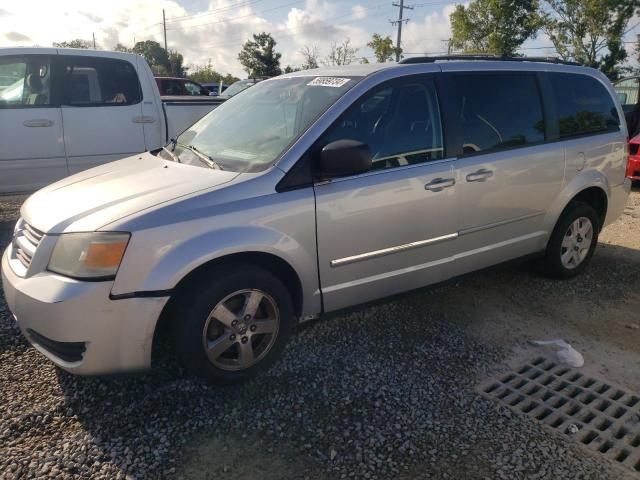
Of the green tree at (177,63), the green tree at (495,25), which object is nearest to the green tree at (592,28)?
the green tree at (495,25)

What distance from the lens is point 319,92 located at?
3.37 meters

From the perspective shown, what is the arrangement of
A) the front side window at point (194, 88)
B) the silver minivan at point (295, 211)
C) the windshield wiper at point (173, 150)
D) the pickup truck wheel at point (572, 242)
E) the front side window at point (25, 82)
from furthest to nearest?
1. the front side window at point (194, 88)
2. the front side window at point (25, 82)
3. the pickup truck wheel at point (572, 242)
4. the windshield wiper at point (173, 150)
5. the silver minivan at point (295, 211)

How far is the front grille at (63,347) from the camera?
2594 millimetres

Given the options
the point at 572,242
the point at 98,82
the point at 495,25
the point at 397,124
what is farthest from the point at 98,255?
the point at 495,25

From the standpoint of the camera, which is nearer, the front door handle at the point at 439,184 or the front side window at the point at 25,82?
the front door handle at the point at 439,184

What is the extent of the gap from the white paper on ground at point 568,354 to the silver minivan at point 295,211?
776mm

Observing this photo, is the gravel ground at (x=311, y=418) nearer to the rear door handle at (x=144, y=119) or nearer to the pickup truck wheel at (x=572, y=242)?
the pickup truck wheel at (x=572, y=242)

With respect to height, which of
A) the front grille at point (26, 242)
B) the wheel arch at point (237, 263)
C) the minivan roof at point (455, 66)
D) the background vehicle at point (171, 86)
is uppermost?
the background vehicle at point (171, 86)

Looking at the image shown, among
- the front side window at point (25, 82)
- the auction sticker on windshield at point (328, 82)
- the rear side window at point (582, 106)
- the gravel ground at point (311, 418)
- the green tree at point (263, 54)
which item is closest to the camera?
the gravel ground at point (311, 418)

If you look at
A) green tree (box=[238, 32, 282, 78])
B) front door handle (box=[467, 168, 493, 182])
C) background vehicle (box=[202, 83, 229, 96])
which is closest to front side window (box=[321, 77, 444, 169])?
front door handle (box=[467, 168, 493, 182])

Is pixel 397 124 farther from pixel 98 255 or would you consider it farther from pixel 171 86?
pixel 171 86

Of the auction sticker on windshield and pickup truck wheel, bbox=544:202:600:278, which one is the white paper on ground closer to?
pickup truck wheel, bbox=544:202:600:278

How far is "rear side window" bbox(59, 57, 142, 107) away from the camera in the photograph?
5887 mm

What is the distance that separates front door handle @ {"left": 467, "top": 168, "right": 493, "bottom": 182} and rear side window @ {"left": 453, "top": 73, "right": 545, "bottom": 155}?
0.15 m
